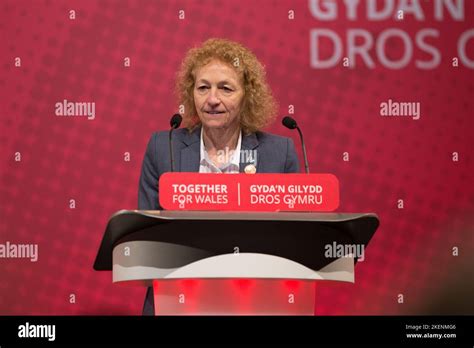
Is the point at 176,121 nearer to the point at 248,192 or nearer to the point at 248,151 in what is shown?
the point at 248,151

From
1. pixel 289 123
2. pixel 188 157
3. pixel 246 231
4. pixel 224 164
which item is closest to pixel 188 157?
pixel 188 157

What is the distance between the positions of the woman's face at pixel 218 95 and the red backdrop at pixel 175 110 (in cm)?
39

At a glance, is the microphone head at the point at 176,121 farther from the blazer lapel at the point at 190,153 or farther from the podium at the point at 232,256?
the podium at the point at 232,256

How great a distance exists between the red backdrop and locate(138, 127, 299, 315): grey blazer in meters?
0.34

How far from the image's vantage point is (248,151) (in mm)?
2814

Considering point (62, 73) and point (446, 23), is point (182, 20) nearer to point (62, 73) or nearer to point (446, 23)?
point (62, 73)

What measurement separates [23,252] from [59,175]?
293 mm

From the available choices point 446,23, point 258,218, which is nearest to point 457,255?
point 446,23

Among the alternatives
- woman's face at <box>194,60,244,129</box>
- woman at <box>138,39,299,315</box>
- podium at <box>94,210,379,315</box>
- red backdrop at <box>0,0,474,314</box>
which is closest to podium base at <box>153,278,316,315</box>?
podium at <box>94,210,379,315</box>

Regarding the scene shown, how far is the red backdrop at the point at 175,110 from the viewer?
3.02 metres

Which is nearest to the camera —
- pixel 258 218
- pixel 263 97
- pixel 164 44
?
pixel 258 218

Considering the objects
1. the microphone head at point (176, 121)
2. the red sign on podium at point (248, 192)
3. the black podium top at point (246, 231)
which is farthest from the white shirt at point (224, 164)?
the black podium top at point (246, 231)

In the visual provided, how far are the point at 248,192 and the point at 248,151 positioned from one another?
52 centimetres

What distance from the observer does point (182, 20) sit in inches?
125
